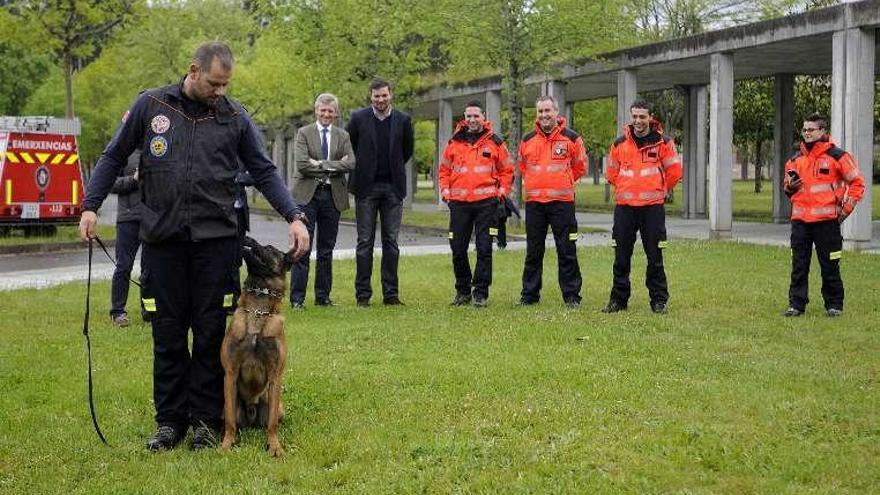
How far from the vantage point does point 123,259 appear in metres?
10.5

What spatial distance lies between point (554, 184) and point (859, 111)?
9562mm

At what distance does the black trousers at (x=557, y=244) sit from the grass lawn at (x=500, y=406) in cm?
54

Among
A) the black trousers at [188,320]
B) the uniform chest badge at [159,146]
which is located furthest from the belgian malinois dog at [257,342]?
the uniform chest badge at [159,146]

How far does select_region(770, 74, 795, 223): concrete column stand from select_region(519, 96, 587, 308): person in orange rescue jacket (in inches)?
689

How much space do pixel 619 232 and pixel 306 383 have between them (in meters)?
4.69

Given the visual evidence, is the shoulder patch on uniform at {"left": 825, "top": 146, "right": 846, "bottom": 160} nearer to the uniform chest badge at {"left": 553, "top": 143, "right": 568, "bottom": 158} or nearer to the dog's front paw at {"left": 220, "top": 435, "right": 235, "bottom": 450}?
the uniform chest badge at {"left": 553, "top": 143, "right": 568, "bottom": 158}

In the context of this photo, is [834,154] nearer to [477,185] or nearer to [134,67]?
[477,185]

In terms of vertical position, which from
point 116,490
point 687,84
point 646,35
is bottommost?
point 116,490

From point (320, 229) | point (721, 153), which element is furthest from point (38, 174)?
point (721, 153)

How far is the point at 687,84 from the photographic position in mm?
30609

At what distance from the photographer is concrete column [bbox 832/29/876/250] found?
18.6m

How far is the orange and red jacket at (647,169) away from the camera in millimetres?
10891

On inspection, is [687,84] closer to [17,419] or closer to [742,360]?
[742,360]

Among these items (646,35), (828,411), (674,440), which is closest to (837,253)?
(828,411)
